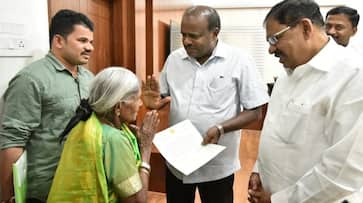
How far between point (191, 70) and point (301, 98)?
0.80m

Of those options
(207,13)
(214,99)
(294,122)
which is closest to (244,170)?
(214,99)

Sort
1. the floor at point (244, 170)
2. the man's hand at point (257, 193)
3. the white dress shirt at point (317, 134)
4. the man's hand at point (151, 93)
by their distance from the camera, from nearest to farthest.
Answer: the white dress shirt at point (317, 134) < the man's hand at point (257, 193) < the man's hand at point (151, 93) < the floor at point (244, 170)

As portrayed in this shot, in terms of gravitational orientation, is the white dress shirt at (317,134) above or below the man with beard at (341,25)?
below

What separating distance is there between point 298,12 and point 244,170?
9.93ft

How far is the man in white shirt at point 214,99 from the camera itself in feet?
5.72

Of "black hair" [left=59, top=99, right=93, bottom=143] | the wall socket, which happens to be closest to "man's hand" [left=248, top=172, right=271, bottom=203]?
"black hair" [left=59, top=99, right=93, bottom=143]

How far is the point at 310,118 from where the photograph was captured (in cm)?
108

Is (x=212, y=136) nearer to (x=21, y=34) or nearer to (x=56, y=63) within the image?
(x=56, y=63)

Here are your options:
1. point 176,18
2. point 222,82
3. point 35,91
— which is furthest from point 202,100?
point 176,18

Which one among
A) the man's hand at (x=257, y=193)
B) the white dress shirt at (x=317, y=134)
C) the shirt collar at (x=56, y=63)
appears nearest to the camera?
the white dress shirt at (x=317, y=134)

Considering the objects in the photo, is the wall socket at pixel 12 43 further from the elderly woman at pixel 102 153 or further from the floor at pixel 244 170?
the floor at pixel 244 170

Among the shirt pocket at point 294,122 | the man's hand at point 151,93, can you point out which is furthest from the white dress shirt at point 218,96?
the shirt pocket at point 294,122

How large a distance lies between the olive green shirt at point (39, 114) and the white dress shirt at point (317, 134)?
3.14ft

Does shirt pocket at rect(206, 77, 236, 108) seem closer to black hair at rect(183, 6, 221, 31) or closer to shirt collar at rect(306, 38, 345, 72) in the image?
black hair at rect(183, 6, 221, 31)
